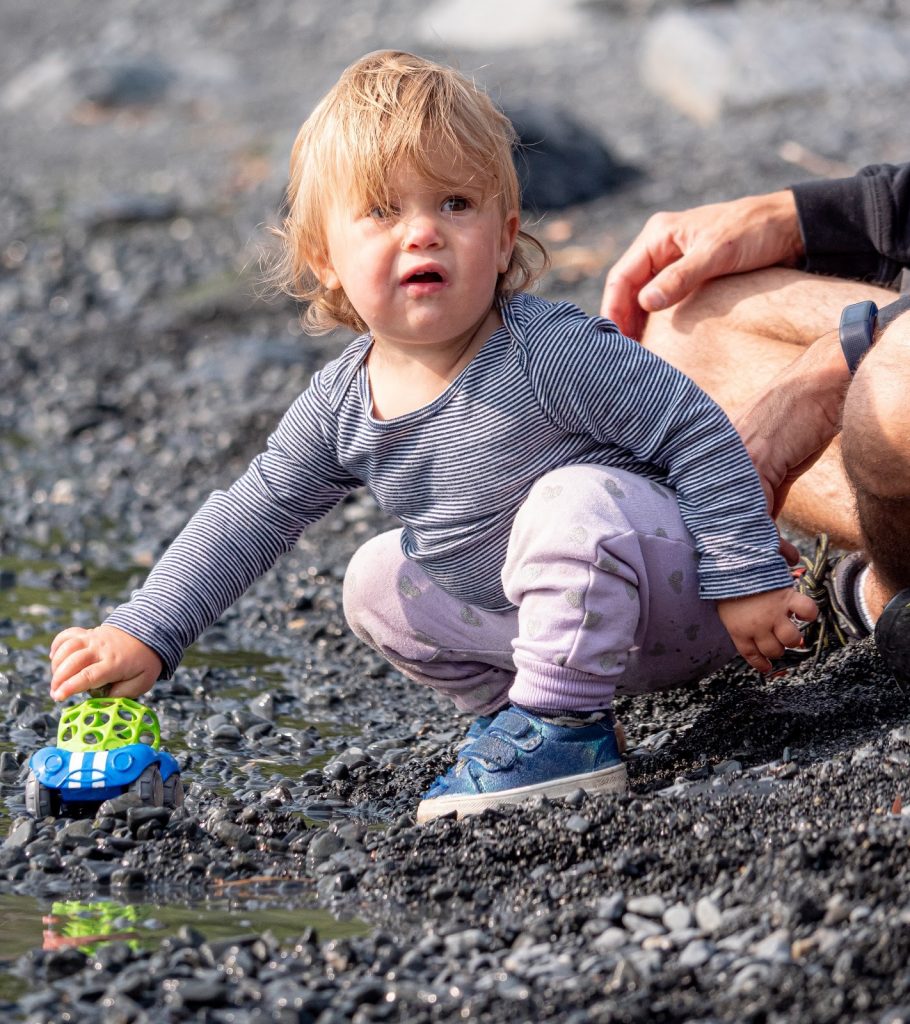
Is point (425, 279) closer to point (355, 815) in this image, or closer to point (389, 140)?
point (389, 140)

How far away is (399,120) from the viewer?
302 cm

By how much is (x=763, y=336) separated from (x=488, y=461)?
1791 millimetres

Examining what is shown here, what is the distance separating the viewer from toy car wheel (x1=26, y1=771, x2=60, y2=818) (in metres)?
3.11

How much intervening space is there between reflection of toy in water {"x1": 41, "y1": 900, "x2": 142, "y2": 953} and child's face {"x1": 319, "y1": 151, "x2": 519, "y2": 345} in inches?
52.5

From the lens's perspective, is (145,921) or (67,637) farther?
(67,637)

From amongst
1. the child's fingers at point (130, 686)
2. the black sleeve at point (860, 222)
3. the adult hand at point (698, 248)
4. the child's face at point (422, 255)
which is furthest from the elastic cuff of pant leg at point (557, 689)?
the black sleeve at point (860, 222)

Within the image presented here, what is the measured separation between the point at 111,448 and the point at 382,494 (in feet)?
14.2

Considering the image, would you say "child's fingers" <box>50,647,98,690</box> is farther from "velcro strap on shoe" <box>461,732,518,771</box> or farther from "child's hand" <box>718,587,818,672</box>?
"child's hand" <box>718,587,818,672</box>

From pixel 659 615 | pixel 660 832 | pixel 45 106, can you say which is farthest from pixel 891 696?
pixel 45 106

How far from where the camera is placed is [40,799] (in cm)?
311

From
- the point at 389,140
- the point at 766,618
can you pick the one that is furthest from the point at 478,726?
the point at 389,140

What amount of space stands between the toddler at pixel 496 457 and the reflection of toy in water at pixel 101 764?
95mm

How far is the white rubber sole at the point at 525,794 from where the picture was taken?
3.06 m

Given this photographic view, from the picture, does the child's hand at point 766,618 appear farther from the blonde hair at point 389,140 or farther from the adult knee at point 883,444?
the blonde hair at point 389,140
